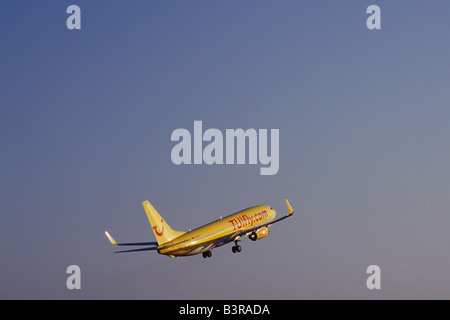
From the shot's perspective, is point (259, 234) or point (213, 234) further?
point (259, 234)

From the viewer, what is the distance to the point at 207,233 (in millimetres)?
180125

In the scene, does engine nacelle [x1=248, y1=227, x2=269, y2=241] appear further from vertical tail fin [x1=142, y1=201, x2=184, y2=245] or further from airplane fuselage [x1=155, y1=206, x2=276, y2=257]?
vertical tail fin [x1=142, y1=201, x2=184, y2=245]

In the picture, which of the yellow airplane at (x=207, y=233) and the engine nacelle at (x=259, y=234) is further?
the engine nacelle at (x=259, y=234)

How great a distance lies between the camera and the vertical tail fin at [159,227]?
173500 millimetres

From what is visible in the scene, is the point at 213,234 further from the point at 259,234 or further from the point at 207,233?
the point at 259,234

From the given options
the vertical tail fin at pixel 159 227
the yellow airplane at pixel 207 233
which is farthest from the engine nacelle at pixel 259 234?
the vertical tail fin at pixel 159 227

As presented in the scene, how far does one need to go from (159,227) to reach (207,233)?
10.3 meters

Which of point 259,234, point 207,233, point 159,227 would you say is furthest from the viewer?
point 259,234

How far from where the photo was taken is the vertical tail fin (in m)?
174

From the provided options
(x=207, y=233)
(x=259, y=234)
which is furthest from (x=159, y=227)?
(x=259, y=234)

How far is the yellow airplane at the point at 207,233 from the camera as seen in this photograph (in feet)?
570

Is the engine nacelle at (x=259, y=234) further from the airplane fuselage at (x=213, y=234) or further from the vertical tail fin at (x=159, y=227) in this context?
the vertical tail fin at (x=159, y=227)
